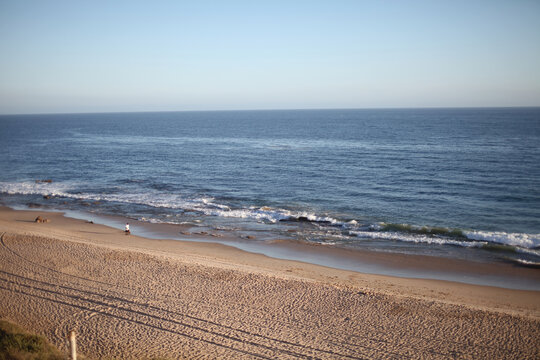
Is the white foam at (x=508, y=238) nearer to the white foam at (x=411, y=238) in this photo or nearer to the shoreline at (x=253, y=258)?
the white foam at (x=411, y=238)

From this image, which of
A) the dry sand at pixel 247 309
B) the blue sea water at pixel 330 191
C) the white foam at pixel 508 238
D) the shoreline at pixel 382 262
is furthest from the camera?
the blue sea water at pixel 330 191

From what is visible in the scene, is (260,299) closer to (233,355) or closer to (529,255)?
(233,355)

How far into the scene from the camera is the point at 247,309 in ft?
49.3

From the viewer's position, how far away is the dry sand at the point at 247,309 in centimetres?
1254

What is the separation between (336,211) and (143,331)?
19970 millimetres

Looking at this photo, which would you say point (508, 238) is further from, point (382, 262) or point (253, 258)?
point (253, 258)

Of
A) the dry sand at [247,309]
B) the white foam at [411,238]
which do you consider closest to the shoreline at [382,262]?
the dry sand at [247,309]

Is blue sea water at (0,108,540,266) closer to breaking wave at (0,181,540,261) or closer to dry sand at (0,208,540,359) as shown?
breaking wave at (0,181,540,261)

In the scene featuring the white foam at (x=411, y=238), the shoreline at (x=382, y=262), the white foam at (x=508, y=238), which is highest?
the white foam at (x=508, y=238)

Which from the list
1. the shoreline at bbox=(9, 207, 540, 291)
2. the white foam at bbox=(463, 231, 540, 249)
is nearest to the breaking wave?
the white foam at bbox=(463, 231, 540, 249)

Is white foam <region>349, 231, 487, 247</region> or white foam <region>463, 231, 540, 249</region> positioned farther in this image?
white foam <region>349, 231, 487, 247</region>

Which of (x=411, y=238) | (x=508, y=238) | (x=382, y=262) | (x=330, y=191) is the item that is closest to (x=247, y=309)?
(x=382, y=262)

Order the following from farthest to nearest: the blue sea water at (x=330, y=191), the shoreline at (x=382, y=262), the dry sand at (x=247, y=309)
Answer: the blue sea water at (x=330, y=191)
the shoreline at (x=382, y=262)
the dry sand at (x=247, y=309)

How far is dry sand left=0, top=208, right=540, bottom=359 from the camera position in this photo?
12.5 metres
